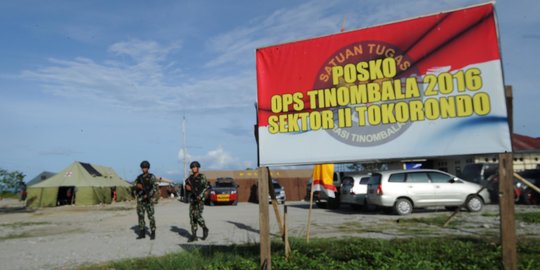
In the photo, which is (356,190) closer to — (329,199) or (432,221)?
(329,199)

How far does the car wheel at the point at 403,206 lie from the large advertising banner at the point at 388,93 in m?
→ 10.2

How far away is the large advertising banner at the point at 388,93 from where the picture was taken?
4.91 m

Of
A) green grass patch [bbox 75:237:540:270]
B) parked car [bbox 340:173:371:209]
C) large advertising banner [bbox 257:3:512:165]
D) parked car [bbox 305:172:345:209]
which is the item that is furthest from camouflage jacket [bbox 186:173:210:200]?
parked car [bbox 305:172:345:209]

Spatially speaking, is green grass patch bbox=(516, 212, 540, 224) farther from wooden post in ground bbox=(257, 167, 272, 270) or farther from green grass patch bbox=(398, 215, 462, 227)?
wooden post in ground bbox=(257, 167, 272, 270)

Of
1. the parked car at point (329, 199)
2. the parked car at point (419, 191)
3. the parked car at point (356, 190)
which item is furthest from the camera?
the parked car at point (329, 199)

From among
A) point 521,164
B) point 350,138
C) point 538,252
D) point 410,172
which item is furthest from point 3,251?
point 521,164

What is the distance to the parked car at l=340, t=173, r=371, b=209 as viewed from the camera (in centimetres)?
1734

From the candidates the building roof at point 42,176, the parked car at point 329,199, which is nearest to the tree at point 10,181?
the building roof at point 42,176

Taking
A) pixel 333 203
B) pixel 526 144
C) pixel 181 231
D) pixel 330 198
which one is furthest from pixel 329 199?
pixel 526 144

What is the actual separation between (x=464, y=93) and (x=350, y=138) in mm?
1455

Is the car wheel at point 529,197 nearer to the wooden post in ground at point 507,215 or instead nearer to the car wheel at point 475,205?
the car wheel at point 475,205

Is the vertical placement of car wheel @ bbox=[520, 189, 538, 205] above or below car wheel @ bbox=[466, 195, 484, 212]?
above

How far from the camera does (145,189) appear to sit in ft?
34.5

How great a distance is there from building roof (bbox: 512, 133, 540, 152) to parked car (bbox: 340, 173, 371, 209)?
13.5 m
